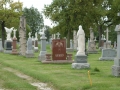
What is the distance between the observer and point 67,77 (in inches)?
553

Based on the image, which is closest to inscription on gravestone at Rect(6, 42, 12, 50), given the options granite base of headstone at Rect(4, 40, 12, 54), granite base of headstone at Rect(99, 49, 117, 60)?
granite base of headstone at Rect(4, 40, 12, 54)

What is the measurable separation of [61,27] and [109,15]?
40.4 ft

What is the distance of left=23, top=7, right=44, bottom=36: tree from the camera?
100 metres

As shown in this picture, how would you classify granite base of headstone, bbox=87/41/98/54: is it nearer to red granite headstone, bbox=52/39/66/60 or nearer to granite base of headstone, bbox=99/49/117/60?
granite base of headstone, bbox=99/49/117/60

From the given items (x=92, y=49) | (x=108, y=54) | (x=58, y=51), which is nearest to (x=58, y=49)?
(x=58, y=51)

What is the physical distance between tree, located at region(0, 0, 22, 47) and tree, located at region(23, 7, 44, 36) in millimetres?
45729

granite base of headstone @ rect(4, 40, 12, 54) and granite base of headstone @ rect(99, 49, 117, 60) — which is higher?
granite base of headstone @ rect(4, 40, 12, 54)

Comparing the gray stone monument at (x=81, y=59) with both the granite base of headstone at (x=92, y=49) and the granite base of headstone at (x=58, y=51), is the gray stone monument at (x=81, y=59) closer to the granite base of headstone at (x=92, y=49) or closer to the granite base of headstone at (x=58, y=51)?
the granite base of headstone at (x=58, y=51)

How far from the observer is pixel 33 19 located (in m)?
102

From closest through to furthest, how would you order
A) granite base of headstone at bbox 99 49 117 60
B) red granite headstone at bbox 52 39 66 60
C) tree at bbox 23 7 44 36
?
red granite headstone at bbox 52 39 66 60 → granite base of headstone at bbox 99 49 117 60 → tree at bbox 23 7 44 36

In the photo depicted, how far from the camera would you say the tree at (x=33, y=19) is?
3957 inches

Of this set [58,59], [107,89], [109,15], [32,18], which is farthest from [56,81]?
[32,18]

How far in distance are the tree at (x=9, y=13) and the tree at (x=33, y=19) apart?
4573 centimetres

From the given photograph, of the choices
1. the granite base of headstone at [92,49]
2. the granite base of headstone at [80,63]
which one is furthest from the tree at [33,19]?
the granite base of headstone at [80,63]
